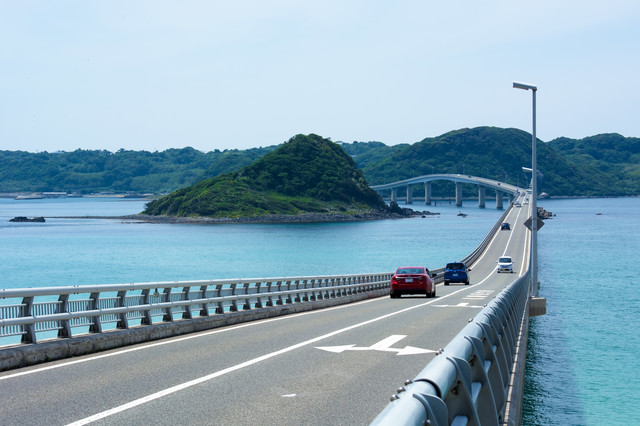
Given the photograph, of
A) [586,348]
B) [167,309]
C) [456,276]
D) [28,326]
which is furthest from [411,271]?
[28,326]

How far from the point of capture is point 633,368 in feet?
107

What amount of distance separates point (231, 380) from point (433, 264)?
9132 centimetres

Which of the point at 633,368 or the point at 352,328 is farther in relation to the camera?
the point at 633,368

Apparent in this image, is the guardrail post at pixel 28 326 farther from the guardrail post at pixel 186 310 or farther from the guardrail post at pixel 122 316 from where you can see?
the guardrail post at pixel 186 310

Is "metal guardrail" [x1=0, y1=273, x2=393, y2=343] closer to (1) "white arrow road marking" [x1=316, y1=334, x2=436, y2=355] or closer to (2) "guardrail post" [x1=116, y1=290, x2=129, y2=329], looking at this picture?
(2) "guardrail post" [x1=116, y1=290, x2=129, y2=329]

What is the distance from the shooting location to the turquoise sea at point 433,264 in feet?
94.7

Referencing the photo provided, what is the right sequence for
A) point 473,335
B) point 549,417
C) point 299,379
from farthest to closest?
point 549,417, point 299,379, point 473,335

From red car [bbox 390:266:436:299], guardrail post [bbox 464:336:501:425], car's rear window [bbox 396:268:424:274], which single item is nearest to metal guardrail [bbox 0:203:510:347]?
guardrail post [bbox 464:336:501:425]

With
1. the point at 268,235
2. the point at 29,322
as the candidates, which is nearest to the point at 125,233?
the point at 268,235

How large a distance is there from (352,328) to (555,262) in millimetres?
85031

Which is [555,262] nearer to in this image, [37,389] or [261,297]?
[261,297]

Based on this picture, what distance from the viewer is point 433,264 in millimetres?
101062

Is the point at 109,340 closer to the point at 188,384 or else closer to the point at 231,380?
the point at 231,380

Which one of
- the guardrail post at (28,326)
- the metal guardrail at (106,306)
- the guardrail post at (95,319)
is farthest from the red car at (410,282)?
the guardrail post at (28,326)
